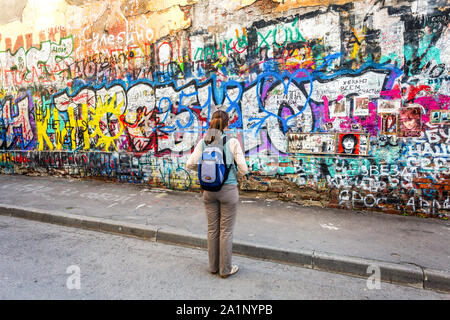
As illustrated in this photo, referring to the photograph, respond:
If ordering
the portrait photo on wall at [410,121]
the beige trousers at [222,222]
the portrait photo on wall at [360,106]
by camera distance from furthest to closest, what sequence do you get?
the portrait photo on wall at [360,106] < the portrait photo on wall at [410,121] < the beige trousers at [222,222]

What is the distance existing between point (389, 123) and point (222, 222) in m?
3.58

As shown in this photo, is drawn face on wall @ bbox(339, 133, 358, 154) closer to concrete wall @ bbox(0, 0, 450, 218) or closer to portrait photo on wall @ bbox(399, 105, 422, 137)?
concrete wall @ bbox(0, 0, 450, 218)

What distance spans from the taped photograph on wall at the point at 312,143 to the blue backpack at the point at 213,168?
9.20 feet

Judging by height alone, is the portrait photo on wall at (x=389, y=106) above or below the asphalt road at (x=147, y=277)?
above

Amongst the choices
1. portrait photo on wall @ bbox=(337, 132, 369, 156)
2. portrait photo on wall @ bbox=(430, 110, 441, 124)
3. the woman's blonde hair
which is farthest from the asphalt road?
portrait photo on wall @ bbox=(430, 110, 441, 124)

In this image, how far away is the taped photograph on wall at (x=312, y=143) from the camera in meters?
5.31

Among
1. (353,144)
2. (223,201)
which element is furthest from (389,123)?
(223,201)

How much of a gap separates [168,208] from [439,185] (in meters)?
4.73

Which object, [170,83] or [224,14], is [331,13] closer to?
[224,14]

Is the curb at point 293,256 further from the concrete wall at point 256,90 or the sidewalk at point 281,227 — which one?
the concrete wall at point 256,90

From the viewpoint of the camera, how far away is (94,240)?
14.1 feet

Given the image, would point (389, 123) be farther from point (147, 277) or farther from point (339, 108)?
point (147, 277)

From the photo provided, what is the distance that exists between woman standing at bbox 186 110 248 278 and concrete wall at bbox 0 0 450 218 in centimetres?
268

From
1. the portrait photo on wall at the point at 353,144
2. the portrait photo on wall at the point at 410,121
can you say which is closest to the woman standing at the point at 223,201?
the portrait photo on wall at the point at 353,144
